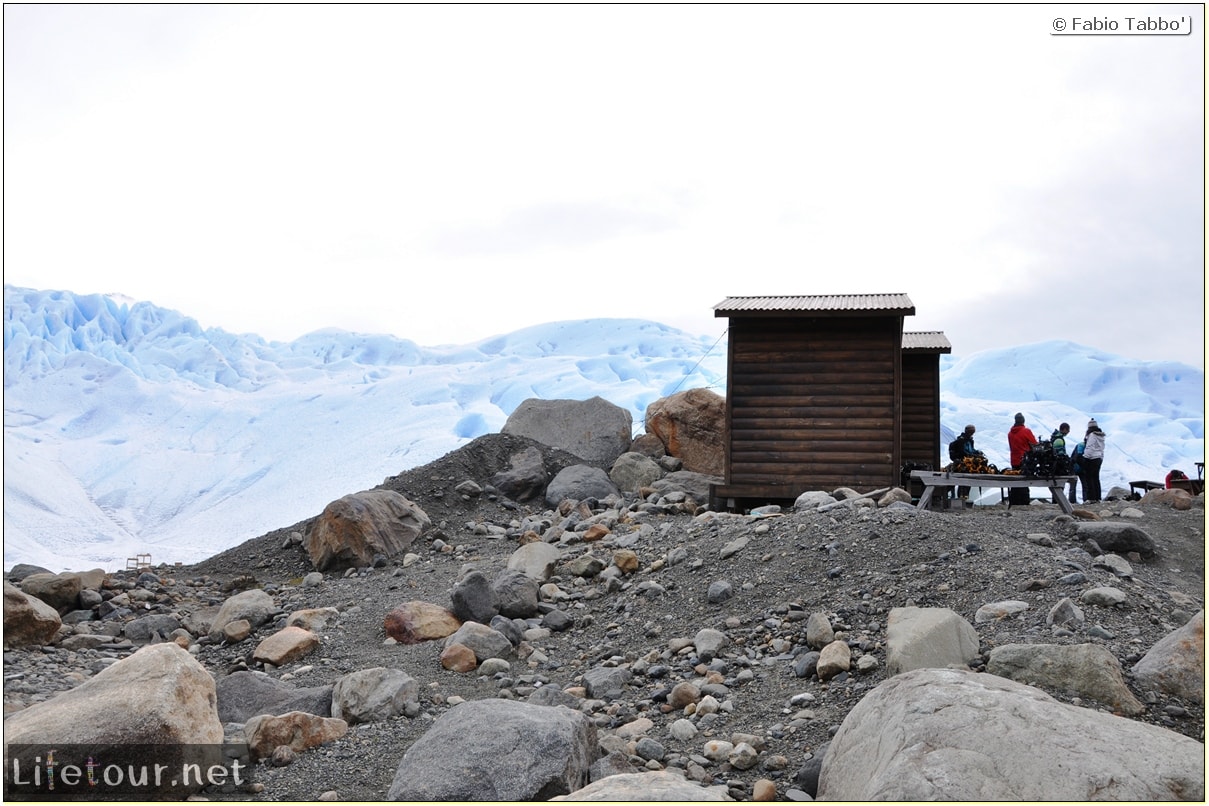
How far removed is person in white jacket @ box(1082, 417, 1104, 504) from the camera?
53.9 feet

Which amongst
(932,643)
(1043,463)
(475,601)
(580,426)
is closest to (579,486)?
(580,426)

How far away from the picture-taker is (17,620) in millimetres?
9180

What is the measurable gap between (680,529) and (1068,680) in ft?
18.6

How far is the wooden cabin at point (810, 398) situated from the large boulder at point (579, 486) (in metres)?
2.31

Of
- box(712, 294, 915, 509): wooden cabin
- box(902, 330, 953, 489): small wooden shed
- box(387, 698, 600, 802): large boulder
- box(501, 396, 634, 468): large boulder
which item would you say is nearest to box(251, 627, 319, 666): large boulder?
box(387, 698, 600, 802): large boulder

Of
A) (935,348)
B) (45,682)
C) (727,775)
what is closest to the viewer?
(727,775)

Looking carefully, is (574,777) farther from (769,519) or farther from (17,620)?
(17,620)

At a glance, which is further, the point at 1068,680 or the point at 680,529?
the point at 680,529

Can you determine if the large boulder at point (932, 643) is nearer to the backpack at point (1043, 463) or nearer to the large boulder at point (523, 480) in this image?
the backpack at point (1043, 463)

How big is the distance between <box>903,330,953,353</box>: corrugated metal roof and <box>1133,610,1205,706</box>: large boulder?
12506 millimetres

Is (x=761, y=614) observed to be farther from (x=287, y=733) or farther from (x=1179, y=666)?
(x=287, y=733)

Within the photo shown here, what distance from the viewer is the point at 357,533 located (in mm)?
12648

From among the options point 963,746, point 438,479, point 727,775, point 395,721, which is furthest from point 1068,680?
point 438,479

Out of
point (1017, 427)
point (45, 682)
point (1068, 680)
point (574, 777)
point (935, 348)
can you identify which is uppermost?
point (935, 348)
